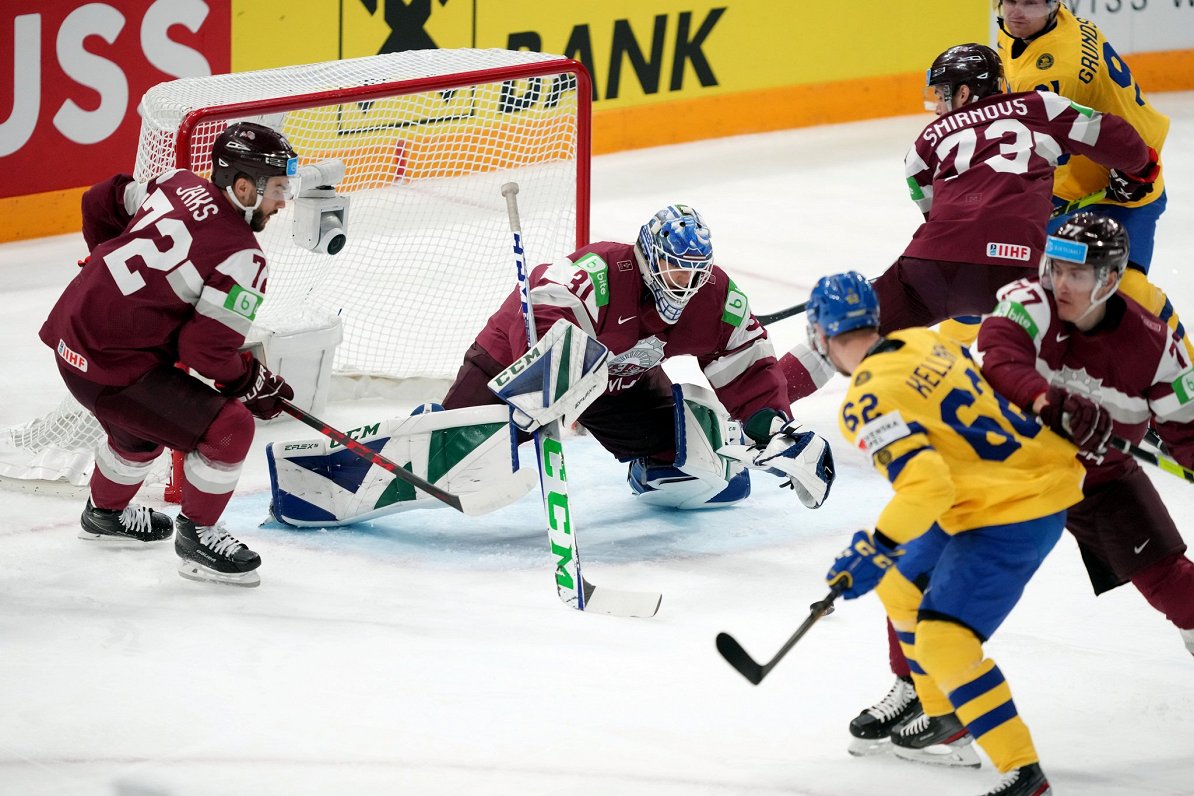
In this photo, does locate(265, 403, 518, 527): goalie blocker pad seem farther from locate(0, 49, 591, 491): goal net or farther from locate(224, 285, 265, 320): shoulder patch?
locate(0, 49, 591, 491): goal net

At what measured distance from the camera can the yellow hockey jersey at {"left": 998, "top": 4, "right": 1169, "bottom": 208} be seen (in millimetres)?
5074

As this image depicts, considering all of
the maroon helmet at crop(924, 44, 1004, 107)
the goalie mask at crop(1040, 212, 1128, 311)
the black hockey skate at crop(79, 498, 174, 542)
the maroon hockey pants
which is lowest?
the black hockey skate at crop(79, 498, 174, 542)

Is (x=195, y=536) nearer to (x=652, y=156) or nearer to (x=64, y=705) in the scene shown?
(x=64, y=705)

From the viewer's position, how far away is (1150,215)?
5047mm

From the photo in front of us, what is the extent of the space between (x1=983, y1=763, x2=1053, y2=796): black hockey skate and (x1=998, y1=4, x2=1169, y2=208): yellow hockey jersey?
253 cm

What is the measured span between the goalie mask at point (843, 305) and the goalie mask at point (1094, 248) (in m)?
0.39

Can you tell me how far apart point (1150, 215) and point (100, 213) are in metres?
2.98

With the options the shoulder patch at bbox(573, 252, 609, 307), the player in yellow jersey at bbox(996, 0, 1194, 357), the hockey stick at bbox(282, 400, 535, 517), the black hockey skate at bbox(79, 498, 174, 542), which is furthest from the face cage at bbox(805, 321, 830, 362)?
the player in yellow jersey at bbox(996, 0, 1194, 357)

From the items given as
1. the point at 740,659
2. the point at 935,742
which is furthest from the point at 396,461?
the point at 935,742

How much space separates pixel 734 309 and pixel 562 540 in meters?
0.80

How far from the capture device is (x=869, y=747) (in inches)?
130

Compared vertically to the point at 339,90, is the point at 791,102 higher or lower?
lower

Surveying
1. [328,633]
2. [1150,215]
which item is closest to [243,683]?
[328,633]

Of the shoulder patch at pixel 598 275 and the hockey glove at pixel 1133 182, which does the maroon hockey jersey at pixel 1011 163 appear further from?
the shoulder patch at pixel 598 275
